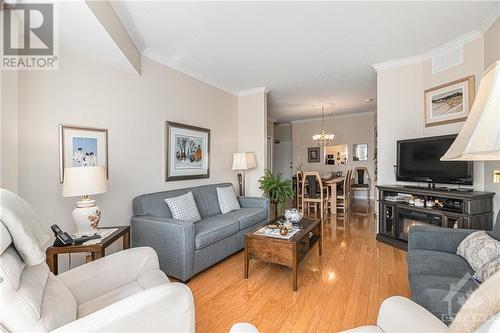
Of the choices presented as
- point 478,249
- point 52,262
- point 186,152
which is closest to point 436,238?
point 478,249

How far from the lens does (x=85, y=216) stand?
1.88 metres

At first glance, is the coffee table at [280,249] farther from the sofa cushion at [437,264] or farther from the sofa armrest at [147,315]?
the sofa armrest at [147,315]

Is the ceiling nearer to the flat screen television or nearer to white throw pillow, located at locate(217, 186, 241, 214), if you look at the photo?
the flat screen television

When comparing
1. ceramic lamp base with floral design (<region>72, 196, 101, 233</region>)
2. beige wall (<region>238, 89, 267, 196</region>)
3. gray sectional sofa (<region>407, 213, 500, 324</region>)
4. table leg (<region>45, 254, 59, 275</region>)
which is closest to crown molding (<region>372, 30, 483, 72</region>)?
beige wall (<region>238, 89, 267, 196</region>)

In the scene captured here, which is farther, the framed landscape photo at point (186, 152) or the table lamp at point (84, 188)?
the framed landscape photo at point (186, 152)

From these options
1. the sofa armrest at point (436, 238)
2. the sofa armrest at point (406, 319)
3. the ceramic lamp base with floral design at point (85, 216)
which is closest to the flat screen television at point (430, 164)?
the sofa armrest at point (436, 238)

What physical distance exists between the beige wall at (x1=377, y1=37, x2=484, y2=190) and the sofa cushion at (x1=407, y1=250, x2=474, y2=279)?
6.56 feet

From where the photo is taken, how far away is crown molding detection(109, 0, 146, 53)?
2013 millimetres

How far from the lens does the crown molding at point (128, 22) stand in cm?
201

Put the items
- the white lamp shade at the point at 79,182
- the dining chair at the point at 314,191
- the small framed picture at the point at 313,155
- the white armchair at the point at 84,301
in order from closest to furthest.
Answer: the white armchair at the point at 84,301, the white lamp shade at the point at 79,182, the dining chair at the point at 314,191, the small framed picture at the point at 313,155

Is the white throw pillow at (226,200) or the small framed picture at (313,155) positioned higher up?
the small framed picture at (313,155)

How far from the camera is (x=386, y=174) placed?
354cm

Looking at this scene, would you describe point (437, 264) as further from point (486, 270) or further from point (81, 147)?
point (81, 147)

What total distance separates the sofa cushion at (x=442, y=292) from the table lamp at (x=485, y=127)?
0.76 meters
